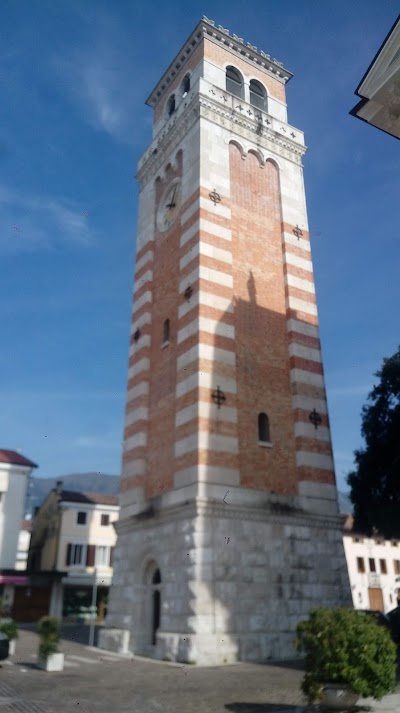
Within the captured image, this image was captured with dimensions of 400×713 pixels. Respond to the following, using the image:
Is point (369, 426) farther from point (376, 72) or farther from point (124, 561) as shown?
point (376, 72)

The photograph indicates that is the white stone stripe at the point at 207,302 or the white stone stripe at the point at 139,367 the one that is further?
the white stone stripe at the point at 139,367

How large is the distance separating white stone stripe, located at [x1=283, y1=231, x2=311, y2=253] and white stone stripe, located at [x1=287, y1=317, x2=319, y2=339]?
3816mm

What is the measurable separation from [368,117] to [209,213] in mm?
10455

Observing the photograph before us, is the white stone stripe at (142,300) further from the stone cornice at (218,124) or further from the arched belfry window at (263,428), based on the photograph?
the arched belfry window at (263,428)

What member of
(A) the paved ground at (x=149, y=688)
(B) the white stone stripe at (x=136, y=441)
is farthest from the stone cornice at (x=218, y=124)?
(A) the paved ground at (x=149, y=688)

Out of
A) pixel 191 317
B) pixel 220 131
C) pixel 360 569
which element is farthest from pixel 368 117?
pixel 360 569

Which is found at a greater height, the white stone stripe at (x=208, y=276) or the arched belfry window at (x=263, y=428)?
the white stone stripe at (x=208, y=276)

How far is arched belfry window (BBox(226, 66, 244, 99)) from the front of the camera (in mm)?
27109

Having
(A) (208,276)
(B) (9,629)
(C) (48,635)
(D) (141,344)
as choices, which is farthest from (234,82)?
(B) (9,629)

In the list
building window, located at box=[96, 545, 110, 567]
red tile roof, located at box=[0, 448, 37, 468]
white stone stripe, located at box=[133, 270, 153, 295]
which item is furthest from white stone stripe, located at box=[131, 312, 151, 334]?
building window, located at box=[96, 545, 110, 567]

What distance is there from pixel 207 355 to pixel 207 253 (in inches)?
169

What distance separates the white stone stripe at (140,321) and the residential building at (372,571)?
26185 millimetres

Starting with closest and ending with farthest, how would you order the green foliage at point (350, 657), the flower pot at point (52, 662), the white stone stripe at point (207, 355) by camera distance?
the green foliage at point (350, 657) → the flower pot at point (52, 662) → the white stone stripe at point (207, 355)

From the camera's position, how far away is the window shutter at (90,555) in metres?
42.3
